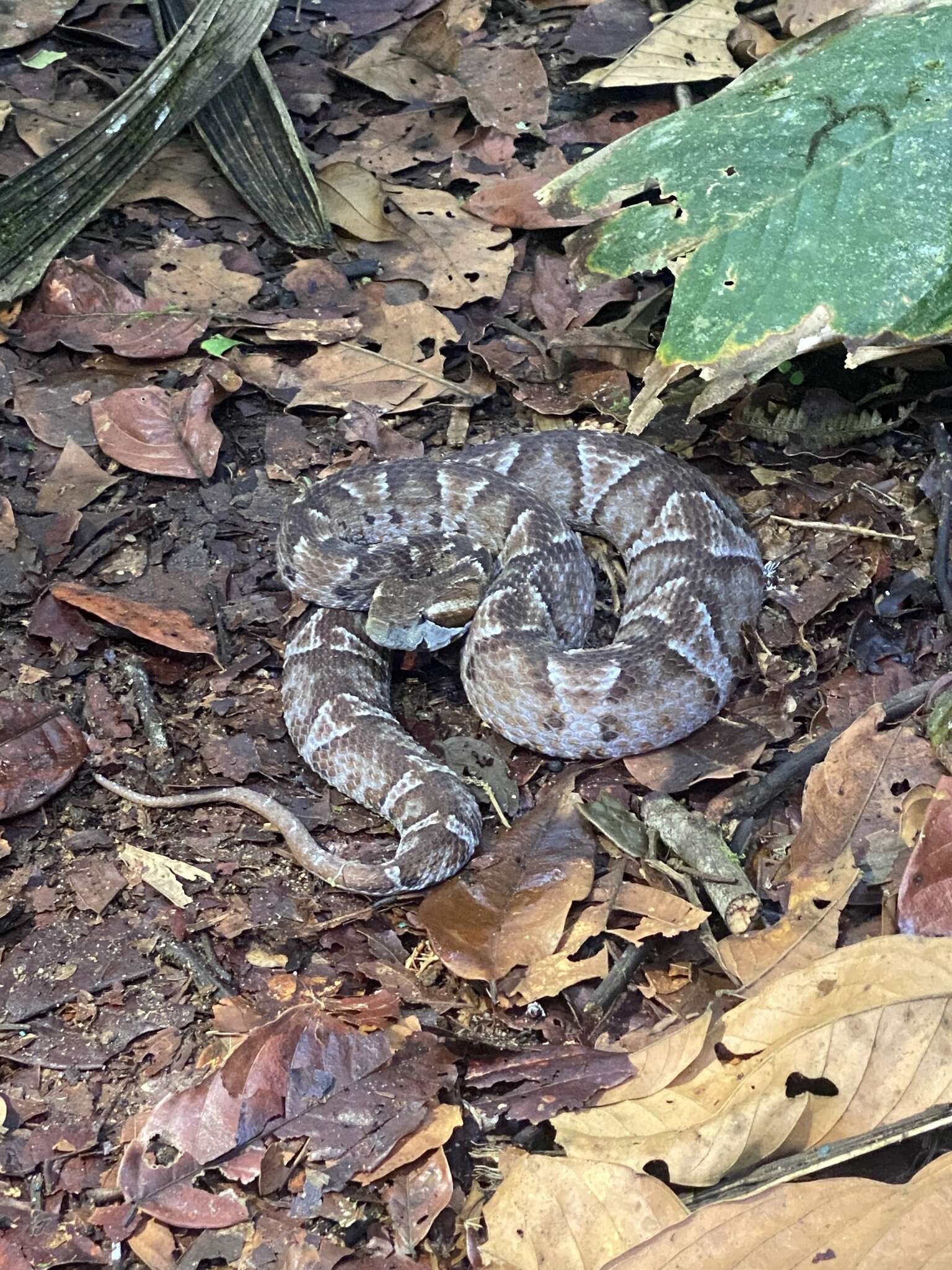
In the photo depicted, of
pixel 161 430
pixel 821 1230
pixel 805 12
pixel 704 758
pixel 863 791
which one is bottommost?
pixel 704 758

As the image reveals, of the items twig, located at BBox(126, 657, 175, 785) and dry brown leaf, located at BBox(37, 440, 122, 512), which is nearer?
twig, located at BBox(126, 657, 175, 785)

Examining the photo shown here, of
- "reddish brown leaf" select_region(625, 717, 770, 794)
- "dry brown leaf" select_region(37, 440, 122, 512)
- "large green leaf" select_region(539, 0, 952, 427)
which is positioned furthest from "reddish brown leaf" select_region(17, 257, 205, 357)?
"reddish brown leaf" select_region(625, 717, 770, 794)

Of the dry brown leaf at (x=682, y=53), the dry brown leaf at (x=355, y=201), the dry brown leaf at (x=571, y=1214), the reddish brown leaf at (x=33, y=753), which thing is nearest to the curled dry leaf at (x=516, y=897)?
the dry brown leaf at (x=571, y=1214)

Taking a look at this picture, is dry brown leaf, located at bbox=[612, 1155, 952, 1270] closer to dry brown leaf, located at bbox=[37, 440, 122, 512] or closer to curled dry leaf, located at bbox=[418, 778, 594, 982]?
curled dry leaf, located at bbox=[418, 778, 594, 982]

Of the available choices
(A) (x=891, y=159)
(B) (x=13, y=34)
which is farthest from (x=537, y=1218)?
(B) (x=13, y=34)

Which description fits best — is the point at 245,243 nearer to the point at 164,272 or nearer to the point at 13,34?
the point at 164,272

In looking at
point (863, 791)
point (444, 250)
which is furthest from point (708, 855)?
point (444, 250)

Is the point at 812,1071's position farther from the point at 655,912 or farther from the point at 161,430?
the point at 161,430
